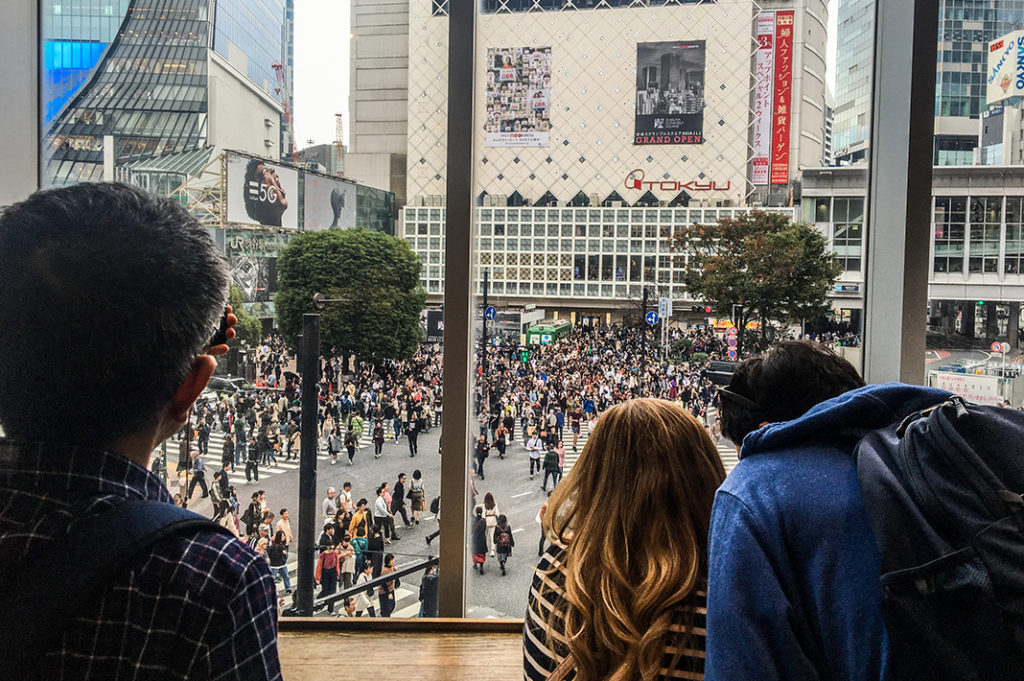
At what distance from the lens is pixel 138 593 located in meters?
0.56

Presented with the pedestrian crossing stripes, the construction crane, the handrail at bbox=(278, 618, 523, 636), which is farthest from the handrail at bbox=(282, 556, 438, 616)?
the construction crane

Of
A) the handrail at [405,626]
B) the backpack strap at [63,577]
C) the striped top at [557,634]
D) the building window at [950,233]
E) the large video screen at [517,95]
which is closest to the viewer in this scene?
the backpack strap at [63,577]

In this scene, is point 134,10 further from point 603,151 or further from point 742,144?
point 742,144

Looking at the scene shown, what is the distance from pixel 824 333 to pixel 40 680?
250 cm

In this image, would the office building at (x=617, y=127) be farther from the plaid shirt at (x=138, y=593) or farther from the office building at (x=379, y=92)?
the plaid shirt at (x=138, y=593)

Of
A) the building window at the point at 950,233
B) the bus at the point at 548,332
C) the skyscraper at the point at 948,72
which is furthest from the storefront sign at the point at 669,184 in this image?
the building window at the point at 950,233

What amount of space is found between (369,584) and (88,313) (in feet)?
6.88

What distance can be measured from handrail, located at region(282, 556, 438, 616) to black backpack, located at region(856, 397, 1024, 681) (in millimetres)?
1923

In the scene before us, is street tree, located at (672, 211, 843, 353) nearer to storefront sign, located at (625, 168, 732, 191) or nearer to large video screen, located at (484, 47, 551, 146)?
storefront sign, located at (625, 168, 732, 191)

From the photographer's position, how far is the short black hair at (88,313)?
1.99ft

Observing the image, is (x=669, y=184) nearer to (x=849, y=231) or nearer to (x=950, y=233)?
(x=849, y=231)

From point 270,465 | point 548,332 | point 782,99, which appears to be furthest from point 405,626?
point 782,99

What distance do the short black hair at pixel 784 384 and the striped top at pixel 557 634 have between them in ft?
1.03

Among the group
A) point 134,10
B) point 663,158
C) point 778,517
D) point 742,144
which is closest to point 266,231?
point 134,10
